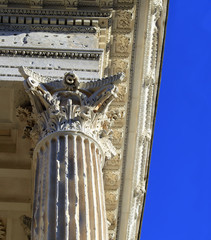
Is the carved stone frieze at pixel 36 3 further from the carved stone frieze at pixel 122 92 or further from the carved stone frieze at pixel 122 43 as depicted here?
the carved stone frieze at pixel 122 92

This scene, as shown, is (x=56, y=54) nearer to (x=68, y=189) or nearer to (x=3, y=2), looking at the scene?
(x=3, y=2)

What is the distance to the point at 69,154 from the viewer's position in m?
19.2

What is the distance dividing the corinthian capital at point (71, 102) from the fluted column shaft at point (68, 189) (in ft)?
1.28

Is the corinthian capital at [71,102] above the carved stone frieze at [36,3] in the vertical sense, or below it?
below

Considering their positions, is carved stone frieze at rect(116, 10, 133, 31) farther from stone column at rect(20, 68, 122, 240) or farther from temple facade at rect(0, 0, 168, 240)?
stone column at rect(20, 68, 122, 240)

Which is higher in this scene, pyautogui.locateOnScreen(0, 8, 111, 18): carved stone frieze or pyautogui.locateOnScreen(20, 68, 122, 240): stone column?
pyautogui.locateOnScreen(0, 8, 111, 18): carved stone frieze

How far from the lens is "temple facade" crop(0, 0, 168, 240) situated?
18562 millimetres

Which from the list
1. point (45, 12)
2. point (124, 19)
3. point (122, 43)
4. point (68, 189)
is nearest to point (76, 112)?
point (68, 189)

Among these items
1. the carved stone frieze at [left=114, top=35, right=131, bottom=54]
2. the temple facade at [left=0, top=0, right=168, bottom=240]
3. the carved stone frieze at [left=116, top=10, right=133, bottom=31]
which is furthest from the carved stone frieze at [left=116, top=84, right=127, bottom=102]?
the carved stone frieze at [left=116, top=10, right=133, bottom=31]

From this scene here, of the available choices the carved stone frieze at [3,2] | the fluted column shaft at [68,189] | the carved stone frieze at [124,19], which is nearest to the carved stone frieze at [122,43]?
the carved stone frieze at [124,19]

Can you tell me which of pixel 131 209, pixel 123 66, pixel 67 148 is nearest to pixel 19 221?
pixel 131 209

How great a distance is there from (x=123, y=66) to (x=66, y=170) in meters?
6.75

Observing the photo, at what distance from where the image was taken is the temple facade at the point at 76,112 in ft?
60.9

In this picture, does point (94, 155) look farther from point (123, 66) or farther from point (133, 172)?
point (133, 172)
